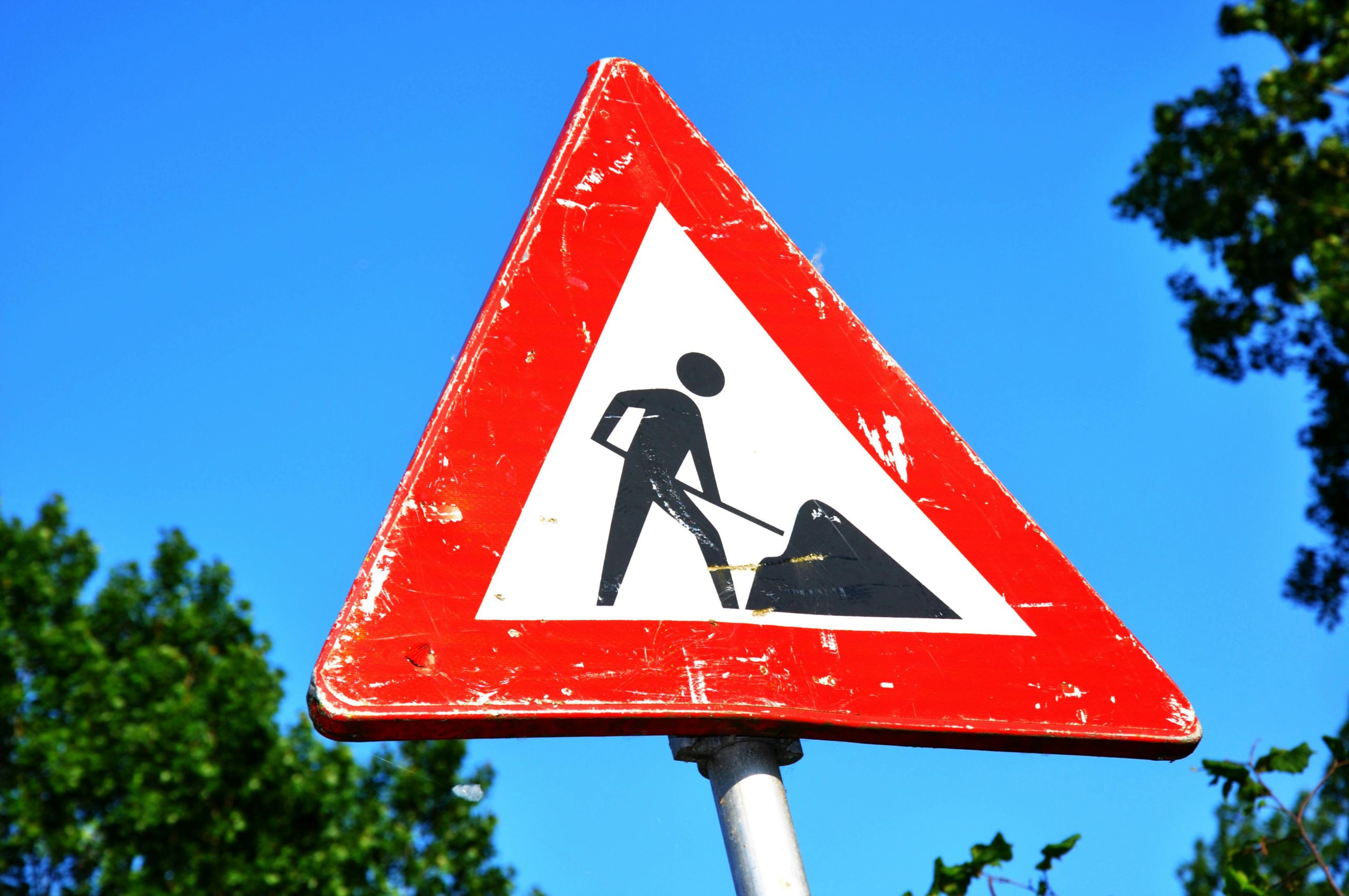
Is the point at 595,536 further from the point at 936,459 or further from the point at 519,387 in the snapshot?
the point at 936,459

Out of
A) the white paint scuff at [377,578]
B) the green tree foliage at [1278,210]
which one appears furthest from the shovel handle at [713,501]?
the green tree foliage at [1278,210]

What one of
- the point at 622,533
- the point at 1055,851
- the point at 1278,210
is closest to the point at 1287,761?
the point at 1055,851

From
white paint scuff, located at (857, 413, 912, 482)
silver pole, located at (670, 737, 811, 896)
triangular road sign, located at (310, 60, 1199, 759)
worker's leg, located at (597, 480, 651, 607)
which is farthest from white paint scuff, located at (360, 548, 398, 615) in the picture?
white paint scuff, located at (857, 413, 912, 482)

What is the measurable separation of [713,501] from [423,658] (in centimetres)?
32

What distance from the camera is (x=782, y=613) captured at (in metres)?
1.09

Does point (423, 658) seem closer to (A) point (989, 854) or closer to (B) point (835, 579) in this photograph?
(B) point (835, 579)

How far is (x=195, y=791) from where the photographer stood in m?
8.88

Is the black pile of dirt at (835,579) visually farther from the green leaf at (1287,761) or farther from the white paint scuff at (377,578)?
the green leaf at (1287,761)

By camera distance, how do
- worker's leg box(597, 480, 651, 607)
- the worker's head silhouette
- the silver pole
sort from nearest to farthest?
the silver pole → worker's leg box(597, 480, 651, 607) → the worker's head silhouette

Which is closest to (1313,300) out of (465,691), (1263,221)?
(1263,221)

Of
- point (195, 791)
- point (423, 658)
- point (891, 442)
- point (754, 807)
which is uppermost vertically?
point (195, 791)

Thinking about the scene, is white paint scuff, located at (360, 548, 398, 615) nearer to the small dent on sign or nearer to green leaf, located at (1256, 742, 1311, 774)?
the small dent on sign

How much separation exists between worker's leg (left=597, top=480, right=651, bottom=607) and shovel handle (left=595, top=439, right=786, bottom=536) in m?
0.03

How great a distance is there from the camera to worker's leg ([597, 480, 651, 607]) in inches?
41.8
